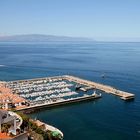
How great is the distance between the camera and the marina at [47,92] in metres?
56.2

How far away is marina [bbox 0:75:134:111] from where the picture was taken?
184 ft

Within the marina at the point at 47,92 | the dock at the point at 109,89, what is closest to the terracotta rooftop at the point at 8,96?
the marina at the point at 47,92

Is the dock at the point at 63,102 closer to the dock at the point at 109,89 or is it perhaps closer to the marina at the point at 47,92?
the marina at the point at 47,92

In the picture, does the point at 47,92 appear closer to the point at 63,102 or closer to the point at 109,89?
the point at 63,102

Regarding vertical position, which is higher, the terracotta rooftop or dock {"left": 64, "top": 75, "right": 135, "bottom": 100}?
dock {"left": 64, "top": 75, "right": 135, "bottom": 100}

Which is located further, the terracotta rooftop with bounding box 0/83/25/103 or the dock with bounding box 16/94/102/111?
the terracotta rooftop with bounding box 0/83/25/103

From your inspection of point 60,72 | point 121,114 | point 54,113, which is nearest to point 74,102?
point 54,113

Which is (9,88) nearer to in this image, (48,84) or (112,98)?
(48,84)

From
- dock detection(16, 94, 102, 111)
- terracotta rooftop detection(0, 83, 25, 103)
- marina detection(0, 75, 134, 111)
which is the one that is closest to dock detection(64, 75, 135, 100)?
marina detection(0, 75, 134, 111)

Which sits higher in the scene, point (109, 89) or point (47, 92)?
point (109, 89)

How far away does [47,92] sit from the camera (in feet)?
217

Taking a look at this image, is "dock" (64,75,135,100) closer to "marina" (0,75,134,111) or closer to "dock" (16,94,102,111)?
"marina" (0,75,134,111)

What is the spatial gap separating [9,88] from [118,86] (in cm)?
2915

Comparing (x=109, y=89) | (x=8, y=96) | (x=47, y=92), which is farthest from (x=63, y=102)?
(x=109, y=89)
